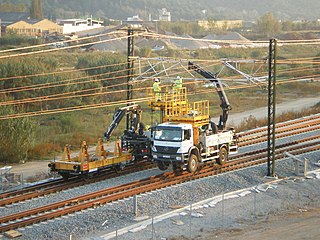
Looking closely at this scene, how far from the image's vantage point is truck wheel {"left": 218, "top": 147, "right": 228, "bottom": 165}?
2790 centimetres

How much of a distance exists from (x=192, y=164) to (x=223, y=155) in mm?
2542

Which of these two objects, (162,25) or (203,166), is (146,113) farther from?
(162,25)

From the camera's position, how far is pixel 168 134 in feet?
85.0

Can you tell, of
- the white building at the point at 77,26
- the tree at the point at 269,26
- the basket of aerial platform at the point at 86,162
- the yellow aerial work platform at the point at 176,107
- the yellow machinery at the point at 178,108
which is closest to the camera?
the basket of aerial platform at the point at 86,162

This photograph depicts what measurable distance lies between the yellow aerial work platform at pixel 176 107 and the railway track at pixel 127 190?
7.81 feet

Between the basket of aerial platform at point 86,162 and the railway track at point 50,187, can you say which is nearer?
the railway track at point 50,187

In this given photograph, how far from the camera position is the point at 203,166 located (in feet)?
92.4

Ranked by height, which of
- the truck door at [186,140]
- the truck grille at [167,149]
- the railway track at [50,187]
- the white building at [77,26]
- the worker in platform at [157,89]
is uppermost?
the white building at [77,26]

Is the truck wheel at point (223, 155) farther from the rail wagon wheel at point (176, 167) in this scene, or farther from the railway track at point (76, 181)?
the railway track at point (76, 181)

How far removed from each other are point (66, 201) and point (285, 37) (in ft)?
392

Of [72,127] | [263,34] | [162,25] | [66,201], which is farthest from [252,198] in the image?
[162,25]

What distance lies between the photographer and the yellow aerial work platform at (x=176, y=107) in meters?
27.1

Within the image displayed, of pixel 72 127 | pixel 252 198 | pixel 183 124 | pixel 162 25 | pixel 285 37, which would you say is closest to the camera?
pixel 252 198

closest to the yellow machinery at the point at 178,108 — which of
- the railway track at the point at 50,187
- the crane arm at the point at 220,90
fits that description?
the crane arm at the point at 220,90
